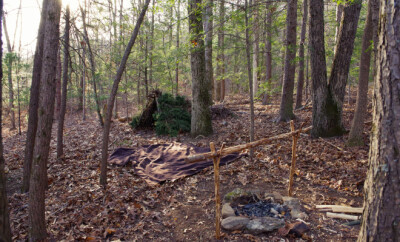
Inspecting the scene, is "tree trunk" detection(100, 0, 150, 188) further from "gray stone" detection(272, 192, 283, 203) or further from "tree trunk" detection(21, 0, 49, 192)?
"gray stone" detection(272, 192, 283, 203)

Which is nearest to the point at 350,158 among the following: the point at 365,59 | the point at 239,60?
the point at 365,59

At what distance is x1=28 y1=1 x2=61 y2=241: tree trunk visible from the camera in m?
3.48

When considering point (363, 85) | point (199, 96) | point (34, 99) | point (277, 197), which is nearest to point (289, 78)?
point (363, 85)

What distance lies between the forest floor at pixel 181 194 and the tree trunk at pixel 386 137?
1.35 metres

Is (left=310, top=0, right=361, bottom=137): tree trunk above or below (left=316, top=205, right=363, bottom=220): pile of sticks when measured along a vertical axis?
above

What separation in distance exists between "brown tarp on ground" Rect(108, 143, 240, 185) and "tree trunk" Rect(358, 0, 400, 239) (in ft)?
13.9

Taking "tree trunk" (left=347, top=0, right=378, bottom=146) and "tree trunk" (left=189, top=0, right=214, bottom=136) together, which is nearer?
"tree trunk" (left=347, top=0, right=378, bottom=146)

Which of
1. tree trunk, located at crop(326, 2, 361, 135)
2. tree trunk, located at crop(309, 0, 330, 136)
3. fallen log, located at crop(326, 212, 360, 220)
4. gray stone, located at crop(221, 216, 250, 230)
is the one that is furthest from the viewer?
tree trunk, located at crop(309, 0, 330, 136)

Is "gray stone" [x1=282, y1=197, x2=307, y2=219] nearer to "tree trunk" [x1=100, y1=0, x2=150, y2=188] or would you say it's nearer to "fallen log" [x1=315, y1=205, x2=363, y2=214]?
"fallen log" [x1=315, y1=205, x2=363, y2=214]

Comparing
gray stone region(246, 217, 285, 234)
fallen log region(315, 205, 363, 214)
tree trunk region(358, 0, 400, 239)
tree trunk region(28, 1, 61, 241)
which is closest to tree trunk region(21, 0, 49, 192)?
tree trunk region(28, 1, 61, 241)

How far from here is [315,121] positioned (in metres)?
→ 7.65

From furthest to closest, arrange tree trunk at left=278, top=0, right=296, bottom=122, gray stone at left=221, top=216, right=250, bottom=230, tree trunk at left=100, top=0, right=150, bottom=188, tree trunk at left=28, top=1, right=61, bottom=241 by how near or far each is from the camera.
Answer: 1. tree trunk at left=278, top=0, right=296, bottom=122
2. tree trunk at left=100, top=0, right=150, bottom=188
3. gray stone at left=221, top=216, right=250, bottom=230
4. tree trunk at left=28, top=1, right=61, bottom=241

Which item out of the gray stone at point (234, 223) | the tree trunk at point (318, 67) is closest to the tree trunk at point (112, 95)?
the gray stone at point (234, 223)

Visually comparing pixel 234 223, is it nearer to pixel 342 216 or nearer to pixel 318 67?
pixel 342 216
